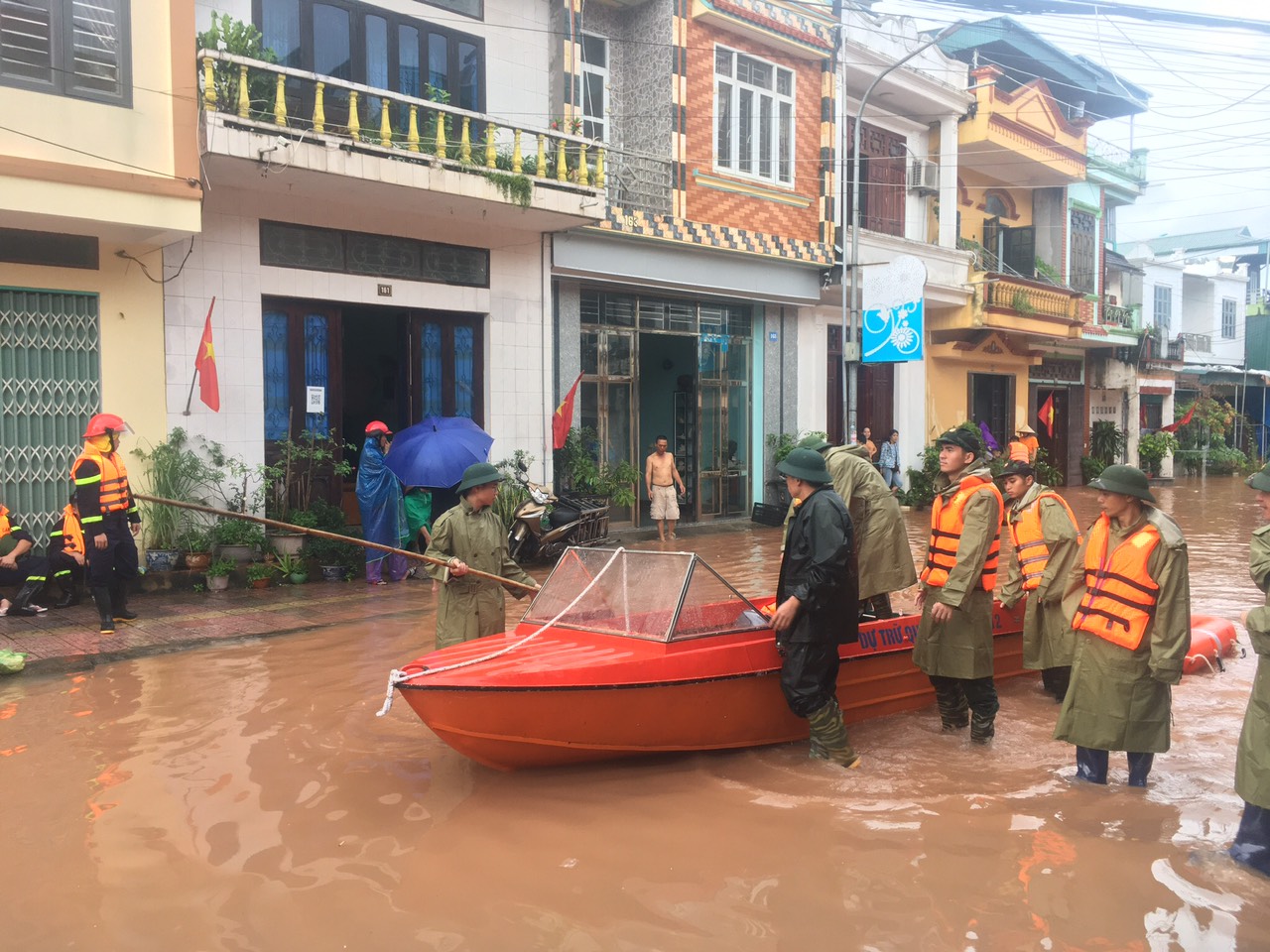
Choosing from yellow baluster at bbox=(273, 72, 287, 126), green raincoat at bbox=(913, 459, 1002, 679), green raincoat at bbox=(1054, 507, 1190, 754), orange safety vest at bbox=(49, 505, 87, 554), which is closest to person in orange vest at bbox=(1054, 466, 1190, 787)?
green raincoat at bbox=(1054, 507, 1190, 754)

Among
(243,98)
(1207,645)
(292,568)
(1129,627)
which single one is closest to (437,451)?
(292,568)

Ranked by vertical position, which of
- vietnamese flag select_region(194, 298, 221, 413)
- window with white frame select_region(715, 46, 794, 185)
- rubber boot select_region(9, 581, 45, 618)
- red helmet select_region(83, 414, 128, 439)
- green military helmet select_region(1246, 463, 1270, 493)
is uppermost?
window with white frame select_region(715, 46, 794, 185)

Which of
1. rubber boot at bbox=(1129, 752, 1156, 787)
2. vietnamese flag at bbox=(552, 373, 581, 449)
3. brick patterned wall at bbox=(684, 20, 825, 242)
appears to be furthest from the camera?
brick patterned wall at bbox=(684, 20, 825, 242)

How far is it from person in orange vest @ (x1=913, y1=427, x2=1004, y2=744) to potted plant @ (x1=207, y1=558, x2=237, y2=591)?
7.06 m

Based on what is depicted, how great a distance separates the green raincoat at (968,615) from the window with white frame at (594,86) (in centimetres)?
1067

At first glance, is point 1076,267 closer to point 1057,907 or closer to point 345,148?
point 345,148

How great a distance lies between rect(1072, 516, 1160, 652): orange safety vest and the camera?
4660mm

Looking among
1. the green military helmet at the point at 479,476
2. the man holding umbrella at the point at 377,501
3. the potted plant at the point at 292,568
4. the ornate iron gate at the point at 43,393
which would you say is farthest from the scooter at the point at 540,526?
the green military helmet at the point at 479,476

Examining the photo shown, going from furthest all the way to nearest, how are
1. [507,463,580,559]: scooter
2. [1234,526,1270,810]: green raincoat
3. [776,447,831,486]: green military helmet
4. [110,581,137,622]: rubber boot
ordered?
[507,463,580,559]: scooter → [110,581,137,622]: rubber boot → [776,447,831,486]: green military helmet → [1234,526,1270,810]: green raincoat

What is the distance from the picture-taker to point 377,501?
10797mm

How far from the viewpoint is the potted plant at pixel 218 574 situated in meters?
9.89

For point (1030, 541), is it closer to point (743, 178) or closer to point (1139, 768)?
point (1139, 768)

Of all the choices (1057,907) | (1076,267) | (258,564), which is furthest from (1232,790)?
(1076,267)

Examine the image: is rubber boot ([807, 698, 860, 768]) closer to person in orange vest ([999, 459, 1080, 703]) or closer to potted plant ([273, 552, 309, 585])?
person in orange vest ([999, 459, 1080, 703])
